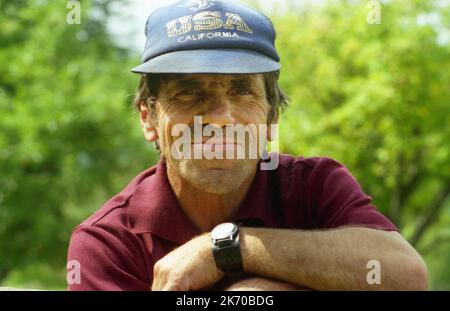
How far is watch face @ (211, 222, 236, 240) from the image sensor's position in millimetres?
2609

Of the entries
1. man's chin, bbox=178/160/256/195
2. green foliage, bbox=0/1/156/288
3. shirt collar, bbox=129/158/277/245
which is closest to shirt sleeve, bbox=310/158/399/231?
shirt collar, bbox=129/158/277/245

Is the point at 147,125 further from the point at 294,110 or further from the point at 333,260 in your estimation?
the point at 294,110

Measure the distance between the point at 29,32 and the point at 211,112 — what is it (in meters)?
17.5

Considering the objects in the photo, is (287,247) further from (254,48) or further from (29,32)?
(29,32)

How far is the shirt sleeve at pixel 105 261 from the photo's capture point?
108 inches

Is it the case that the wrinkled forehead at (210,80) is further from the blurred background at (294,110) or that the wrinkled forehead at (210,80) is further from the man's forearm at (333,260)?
the blurred background at (294,110)

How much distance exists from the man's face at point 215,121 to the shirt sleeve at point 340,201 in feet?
1.02

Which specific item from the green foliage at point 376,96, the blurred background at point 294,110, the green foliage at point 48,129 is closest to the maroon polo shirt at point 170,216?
the blurred background at point 294,110

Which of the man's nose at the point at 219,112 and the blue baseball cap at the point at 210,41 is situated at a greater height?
the blue baseball cap at the point at 210,41

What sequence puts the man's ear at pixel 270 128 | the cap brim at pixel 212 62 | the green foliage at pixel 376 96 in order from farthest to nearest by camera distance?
the green foliage at pixel 376 96
the man's ear at pixel 270 128
the cap brim at pixel 212 62

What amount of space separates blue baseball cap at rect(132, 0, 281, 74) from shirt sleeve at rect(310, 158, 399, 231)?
1.76ft

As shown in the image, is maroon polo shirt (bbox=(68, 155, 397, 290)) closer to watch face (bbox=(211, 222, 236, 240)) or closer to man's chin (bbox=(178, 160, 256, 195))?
man's chin (bbox=(178, 160, 256, 195))

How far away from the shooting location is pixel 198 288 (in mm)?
2600
